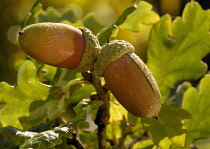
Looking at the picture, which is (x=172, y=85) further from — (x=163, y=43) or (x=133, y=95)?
(x=133, y=95)

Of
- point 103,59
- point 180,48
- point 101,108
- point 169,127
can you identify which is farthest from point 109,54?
point 180,48

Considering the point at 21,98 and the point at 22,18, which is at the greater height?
the point at 21,98

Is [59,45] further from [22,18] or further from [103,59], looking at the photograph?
[22,18]

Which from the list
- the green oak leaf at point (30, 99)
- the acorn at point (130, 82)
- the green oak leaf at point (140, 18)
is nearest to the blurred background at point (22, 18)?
the green oak leaf at point (140, 18)

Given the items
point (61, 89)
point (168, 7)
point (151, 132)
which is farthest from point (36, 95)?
point (168, 7)

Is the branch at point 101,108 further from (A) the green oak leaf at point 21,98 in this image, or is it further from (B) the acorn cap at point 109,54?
(A) the green oak leaf at point 21,98

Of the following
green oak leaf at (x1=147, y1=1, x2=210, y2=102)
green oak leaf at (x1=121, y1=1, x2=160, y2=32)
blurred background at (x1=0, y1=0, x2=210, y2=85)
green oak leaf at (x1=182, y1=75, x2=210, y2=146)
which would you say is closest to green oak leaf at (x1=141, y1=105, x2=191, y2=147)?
green oak leaf at (x1=182, y1=75, x2=210, y2=146)

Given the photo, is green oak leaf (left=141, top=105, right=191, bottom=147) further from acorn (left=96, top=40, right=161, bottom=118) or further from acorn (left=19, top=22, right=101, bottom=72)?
acorn (left=19, top=22, right=101, bottom=72)
